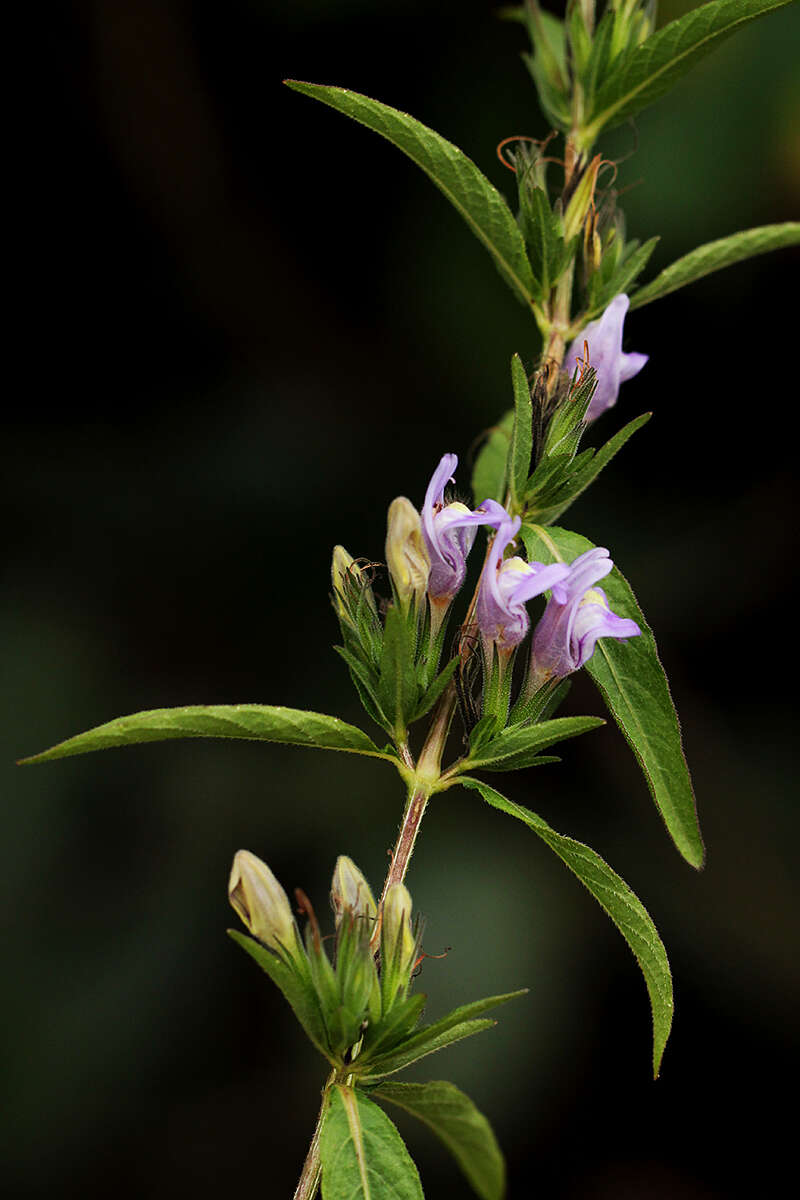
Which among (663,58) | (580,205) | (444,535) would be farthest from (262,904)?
(663,58)

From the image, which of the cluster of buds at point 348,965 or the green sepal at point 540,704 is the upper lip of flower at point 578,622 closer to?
the green sepal at point 540,704

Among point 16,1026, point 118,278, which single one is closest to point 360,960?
point 16,1026

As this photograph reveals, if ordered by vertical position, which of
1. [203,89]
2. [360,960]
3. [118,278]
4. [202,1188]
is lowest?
[202,1188]

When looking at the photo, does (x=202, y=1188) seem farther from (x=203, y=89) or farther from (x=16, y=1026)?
(x=203, y=89)

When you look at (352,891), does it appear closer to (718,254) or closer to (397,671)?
(397,671)

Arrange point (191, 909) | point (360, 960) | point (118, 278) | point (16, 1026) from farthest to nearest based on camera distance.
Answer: point (118, 278)
point (191, 909)
point (16, 1026)
point (360, 960)

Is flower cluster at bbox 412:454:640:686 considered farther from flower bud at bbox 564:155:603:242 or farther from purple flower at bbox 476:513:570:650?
flower bud at bbox 564:155:603:242
